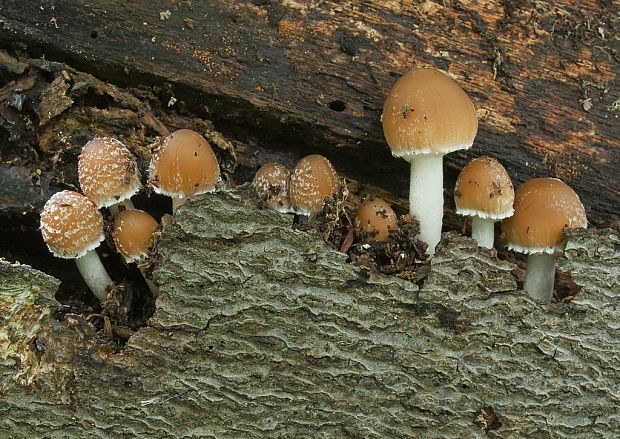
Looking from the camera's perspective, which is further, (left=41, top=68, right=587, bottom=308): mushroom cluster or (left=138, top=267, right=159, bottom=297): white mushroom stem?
(left=138, top=267, right=159, bottom=297): white mushroom stem

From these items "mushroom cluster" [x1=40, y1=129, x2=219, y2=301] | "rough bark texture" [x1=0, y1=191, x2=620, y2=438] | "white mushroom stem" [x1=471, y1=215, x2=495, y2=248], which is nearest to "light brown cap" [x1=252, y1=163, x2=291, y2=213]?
"mushroom cluster" [x1=40, y1=129, x2=219, y2=301]

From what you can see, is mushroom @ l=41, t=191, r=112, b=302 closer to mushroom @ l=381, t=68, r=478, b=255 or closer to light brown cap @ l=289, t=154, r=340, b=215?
light brown cap @ l=289, t=154, r=340, b=215

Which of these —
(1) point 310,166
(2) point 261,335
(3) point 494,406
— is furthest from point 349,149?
(3) point 494,406

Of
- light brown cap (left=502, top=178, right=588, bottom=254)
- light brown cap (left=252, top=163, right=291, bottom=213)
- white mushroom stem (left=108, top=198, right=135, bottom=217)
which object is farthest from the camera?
white mushroom stem (left=108, top=198, right=135, bottom=217)

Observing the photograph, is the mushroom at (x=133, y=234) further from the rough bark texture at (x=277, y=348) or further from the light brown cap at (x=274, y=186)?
the light brown cap at (x=274, y=186)

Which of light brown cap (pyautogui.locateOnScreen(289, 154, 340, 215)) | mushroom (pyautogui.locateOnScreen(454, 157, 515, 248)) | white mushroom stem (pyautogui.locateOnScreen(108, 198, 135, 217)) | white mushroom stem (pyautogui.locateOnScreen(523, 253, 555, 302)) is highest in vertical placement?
mushroom (pyautogui.locateOnScreen(454, 157, 515, 248))

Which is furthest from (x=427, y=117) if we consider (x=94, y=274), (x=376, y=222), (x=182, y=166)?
(x=94, y=274)

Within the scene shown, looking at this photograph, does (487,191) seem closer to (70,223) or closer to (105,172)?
(105,172)
